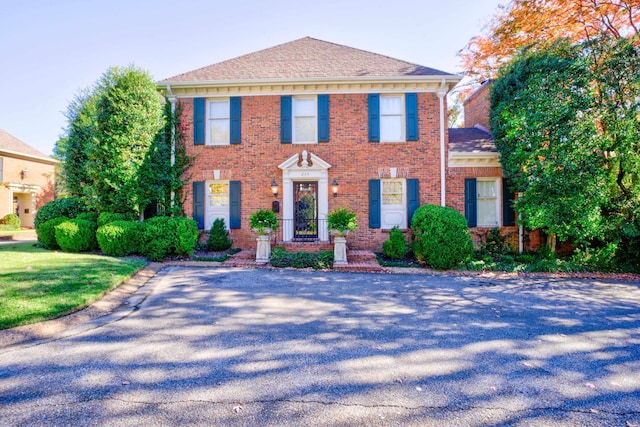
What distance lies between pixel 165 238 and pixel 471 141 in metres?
10.4

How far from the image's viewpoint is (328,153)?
10023mm

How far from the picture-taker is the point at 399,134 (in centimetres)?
1007

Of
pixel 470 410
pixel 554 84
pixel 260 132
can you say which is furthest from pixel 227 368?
pixel 554 84

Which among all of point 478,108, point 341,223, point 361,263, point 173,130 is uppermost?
point 478,108

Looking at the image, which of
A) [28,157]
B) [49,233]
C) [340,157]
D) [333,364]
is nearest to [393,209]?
[340,157]

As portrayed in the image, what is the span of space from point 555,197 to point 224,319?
829 centimetres

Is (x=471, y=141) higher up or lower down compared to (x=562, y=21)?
lower down

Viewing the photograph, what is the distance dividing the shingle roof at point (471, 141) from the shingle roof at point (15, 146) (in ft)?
81.3

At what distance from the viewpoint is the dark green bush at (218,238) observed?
→ 9438mm

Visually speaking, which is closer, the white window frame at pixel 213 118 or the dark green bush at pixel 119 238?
the dark green bush at pixel 119 238

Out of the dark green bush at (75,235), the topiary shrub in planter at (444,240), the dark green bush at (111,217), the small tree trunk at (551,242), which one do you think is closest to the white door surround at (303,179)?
the topiary shrub in planter at (444,240)

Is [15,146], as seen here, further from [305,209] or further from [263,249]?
[263,249]

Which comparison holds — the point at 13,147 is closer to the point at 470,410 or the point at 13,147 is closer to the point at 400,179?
the point at 400,179

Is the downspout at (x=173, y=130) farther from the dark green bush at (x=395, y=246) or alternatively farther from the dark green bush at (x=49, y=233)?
the dark green bush at (x=395, y=246)
